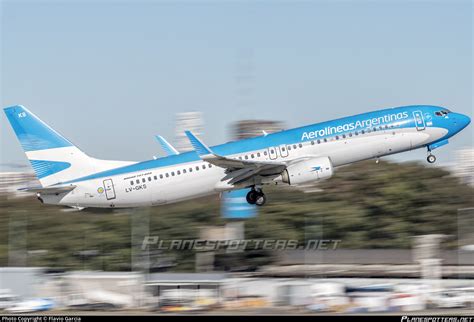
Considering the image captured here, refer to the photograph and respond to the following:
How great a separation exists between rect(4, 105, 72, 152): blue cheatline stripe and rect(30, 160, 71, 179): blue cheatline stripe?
3.09ft

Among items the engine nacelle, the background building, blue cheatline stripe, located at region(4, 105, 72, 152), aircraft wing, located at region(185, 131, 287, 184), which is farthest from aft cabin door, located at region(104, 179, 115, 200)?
the background building

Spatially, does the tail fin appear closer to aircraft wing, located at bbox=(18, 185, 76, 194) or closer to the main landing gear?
aircraft wing, located at bbox=(18, 185, 76, 194)

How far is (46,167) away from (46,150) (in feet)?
3.57

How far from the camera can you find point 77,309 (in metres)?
50.3

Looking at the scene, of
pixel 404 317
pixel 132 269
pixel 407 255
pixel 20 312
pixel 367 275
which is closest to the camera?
pixel 404 317

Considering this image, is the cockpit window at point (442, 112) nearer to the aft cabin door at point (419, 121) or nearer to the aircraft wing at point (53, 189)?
the aft cabin door at point (419, 121)

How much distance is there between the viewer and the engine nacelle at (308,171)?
141ft

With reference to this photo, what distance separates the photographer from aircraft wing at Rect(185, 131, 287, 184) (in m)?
41.1

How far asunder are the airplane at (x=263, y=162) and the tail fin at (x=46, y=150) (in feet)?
2.15

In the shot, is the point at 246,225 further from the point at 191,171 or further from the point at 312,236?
the point at 191,171

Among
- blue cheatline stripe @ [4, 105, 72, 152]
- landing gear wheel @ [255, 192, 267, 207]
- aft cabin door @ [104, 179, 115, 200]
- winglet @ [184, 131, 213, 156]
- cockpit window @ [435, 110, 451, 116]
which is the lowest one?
landing gear wheel @ [255, 192, 267, 207]

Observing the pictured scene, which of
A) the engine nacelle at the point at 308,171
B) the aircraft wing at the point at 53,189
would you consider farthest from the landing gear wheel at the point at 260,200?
the aircraft wing at the point at 53,189

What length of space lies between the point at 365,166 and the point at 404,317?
163 ft

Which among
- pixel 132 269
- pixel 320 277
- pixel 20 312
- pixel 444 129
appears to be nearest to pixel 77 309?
pixel 20 312
